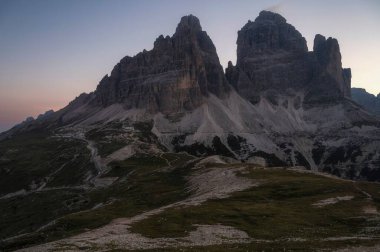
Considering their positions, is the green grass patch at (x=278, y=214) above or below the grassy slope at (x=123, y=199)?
above

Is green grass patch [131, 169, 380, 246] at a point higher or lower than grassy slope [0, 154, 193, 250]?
higher

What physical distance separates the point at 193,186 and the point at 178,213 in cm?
5633

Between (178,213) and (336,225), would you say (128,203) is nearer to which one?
(178,213)

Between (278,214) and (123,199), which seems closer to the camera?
(278,214)

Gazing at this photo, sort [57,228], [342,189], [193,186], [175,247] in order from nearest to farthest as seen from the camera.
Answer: [175,247] < [57,228] < [342,189] < [193,186]

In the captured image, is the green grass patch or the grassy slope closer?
the green grass patch

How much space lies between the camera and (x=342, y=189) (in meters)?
120

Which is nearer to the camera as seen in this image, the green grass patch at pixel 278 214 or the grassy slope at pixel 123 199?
the green grass patch at pixel 278 214

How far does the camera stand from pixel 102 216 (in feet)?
342

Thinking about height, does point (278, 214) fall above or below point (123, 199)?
above

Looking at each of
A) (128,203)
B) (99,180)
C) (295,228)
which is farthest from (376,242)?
(99,180)

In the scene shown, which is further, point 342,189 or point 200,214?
point 342,189

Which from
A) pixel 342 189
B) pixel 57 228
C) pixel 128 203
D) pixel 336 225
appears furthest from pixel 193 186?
pixel 336 225

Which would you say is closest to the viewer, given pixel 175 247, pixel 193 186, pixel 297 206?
pixel 175 247
